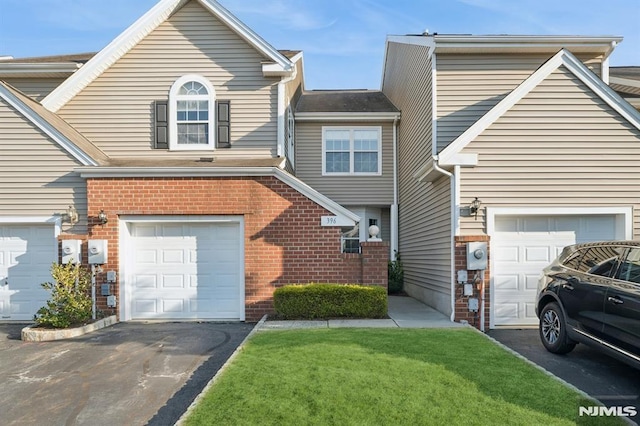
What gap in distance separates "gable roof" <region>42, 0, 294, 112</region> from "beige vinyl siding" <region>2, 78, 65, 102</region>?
5.08 feet

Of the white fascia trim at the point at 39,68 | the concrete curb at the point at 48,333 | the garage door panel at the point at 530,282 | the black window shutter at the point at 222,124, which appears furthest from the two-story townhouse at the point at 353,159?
the concrete curb at the point at 48,333

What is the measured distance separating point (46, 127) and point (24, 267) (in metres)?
3.27

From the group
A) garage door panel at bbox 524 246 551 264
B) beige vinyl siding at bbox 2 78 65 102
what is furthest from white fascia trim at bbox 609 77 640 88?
beige vinyl siding at bbox 2 78 65 102

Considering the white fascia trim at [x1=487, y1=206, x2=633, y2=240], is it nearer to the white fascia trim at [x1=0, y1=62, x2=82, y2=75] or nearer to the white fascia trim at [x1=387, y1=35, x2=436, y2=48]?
the white fascia trim at [x1=387, y1=35, x2=436, y2=48]

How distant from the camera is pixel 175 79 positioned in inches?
450

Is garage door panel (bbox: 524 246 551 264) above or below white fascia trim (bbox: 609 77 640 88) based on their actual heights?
below

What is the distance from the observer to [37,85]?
12547mm

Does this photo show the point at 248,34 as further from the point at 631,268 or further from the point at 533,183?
the point at 631,268

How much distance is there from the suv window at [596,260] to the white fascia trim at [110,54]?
35.7 ft

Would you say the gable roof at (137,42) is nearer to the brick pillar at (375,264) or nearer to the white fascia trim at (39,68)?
the white fascia trim at (39,68)

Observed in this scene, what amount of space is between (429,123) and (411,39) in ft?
11.1

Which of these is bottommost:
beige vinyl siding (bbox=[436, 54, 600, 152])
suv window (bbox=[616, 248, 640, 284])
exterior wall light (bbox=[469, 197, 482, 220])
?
suv window (bbox=[616, 248, 640, 284])

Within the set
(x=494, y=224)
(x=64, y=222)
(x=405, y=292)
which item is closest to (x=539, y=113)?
(x=494, y=224)

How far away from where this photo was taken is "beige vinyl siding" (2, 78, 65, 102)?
12500mm
